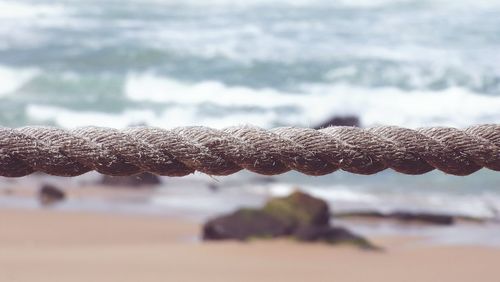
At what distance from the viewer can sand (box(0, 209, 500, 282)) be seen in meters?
5.03

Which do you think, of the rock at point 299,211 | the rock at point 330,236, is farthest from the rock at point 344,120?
the rock at point 330,236

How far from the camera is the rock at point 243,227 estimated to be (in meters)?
5.70

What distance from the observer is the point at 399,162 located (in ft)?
4.58

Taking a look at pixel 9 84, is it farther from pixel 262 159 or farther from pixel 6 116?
pixel 262 159

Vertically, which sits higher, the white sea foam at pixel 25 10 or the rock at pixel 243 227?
the white sea foam at pixel 25 10

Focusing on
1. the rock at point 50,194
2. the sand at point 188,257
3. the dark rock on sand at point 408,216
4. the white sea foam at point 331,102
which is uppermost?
the white sea foam at point 331,102

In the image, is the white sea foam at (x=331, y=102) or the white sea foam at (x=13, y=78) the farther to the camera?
the white sea foam at (x=13, y=78)

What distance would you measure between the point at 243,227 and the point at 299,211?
0.44 metres

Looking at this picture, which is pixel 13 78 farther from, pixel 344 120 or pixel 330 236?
pixel 330 236

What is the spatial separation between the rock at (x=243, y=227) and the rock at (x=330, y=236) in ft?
0.36

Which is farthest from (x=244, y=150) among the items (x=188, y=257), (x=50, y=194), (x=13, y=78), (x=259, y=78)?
(x=13, y=78)

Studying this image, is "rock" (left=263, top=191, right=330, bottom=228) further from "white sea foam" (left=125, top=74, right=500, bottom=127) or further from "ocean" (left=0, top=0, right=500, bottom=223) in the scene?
"white sea foam" (left=125, top=74, right=500, bottom=127)

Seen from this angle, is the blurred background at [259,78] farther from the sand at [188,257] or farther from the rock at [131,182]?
the sand at [188,257]

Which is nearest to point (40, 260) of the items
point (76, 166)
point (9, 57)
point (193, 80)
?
point (76, 166)
